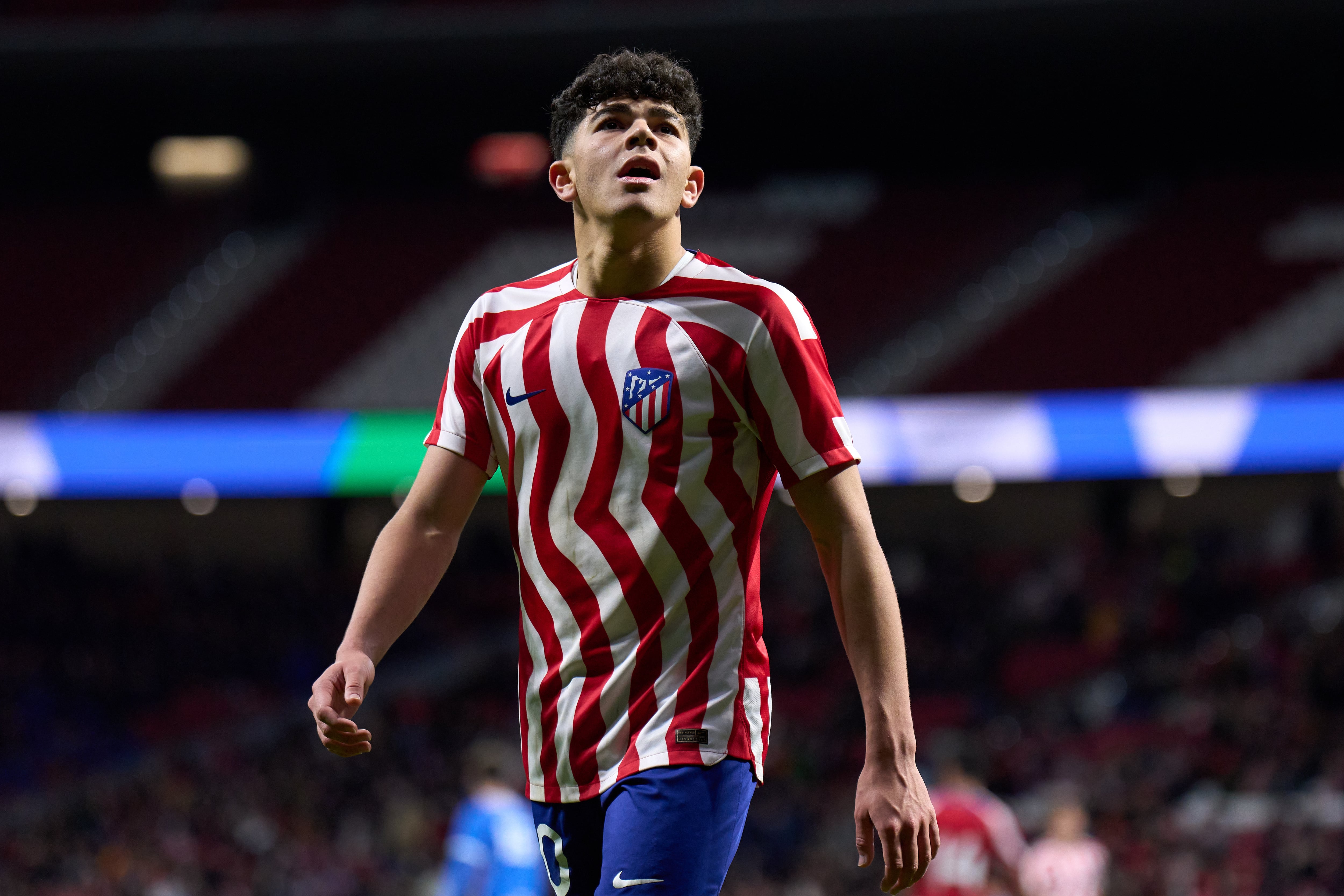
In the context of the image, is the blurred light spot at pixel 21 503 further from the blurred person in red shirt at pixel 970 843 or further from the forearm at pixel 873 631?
the forearm at pixel 873 631

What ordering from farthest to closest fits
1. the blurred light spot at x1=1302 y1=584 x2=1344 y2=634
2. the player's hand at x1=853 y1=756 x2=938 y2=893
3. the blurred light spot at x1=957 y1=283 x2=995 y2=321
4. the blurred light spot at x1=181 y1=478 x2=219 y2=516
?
the blurred light spot at x1=957 y1=283 x2=995 y2=321 → the blurred light spot at x1=181 y1=478 x2=219 y2=516 → the blurred light spot at x1=1302 y1=584 x2=1344 y2=634 → the player's hand at x1=853 y1=756 x2=938 y2=893

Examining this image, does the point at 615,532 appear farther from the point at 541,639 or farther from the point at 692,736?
the point at 692,736

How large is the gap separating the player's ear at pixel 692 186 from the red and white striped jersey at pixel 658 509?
144 millimetres

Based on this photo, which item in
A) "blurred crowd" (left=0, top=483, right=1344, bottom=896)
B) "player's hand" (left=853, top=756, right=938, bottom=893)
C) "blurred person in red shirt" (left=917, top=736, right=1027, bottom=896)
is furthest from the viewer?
"blurred crowd" (left=0, top=483, right=1344, bottom=896)

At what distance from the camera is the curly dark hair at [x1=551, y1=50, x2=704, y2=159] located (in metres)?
2.46

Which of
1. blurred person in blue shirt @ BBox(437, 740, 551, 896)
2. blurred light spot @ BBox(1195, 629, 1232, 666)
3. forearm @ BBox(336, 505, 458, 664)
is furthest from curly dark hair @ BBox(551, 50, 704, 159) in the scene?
blurred light spot @ BBox(1195, 629, 1232, 666)

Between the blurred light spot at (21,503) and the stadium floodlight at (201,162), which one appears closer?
the blurred light spot at (21,503)

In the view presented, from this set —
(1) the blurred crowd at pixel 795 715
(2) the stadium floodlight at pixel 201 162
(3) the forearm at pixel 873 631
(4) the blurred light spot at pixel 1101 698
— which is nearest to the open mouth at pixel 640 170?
(3) the forearm at pixel 873 631

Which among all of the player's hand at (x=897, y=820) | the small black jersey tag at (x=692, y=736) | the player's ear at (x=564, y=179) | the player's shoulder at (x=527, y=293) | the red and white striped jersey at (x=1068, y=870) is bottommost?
the red and white striped jersey at (x=1068, y=870)

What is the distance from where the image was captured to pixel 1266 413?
13.7 metres

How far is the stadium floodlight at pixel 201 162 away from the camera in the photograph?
→ 18.9m

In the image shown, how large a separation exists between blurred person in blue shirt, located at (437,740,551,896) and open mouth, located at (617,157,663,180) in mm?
5702

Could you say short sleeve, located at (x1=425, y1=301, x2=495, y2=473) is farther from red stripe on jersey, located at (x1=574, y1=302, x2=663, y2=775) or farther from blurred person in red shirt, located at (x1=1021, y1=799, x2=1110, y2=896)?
blurred person in red shirt, located at (x1=1021, y1=799, x2=1110, y2=896)

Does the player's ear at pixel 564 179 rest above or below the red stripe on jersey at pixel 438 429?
above
